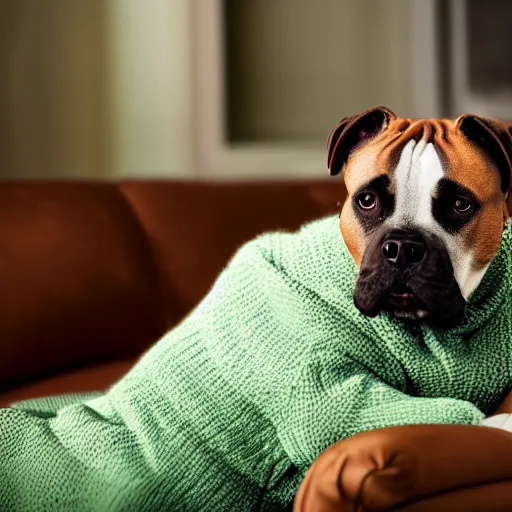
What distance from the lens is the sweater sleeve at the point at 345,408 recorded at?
915 millimetres

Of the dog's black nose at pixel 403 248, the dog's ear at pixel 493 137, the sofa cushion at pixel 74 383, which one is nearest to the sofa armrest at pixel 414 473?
the dog's black nose at pixel 403 248

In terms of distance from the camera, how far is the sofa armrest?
2.54 feet

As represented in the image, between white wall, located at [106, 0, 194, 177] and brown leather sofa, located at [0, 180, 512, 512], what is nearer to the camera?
brown leather sofa, located at [0, 180, 512, 512]

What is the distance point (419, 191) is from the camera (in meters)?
0.86

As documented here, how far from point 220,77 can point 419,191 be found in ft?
6.17

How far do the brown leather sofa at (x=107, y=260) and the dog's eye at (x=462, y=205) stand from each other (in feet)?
3.18

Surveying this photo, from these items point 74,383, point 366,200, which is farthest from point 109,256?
point 366,200

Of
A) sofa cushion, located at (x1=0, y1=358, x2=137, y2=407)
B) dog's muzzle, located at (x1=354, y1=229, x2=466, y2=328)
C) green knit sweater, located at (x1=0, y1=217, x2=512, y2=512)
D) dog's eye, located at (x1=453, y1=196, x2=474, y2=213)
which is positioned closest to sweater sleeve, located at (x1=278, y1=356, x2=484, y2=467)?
green knit sweater, located at (x1=0, y1=217, x2=512, y2=512)

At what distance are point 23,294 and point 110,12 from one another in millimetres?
1267

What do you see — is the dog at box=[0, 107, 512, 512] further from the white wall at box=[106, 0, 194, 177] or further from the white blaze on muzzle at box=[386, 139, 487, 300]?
the white wall at box=[106, 0, 194, 177]

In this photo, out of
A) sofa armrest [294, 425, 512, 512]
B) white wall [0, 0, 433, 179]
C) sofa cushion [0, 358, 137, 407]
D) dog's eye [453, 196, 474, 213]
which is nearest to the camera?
sofa armrest [294, 425, 512, 512]

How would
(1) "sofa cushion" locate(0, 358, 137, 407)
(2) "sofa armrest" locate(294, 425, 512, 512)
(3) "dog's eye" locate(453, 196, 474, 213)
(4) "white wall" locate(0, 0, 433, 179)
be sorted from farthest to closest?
(4) "white wall" locate(0, 0, 433, 179)
(1) "sofa cushion" locate(0, 358, 137, 407)
(3) "dog's eye" locate(453, 196, 474, 213)
(2) "sofa armrest" locate(294, 425, 512, 512)

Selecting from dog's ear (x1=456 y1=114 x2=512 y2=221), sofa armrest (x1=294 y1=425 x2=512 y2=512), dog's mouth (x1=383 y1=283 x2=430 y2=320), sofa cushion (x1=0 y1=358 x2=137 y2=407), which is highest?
dog's ear (x1=456 y1=114 x2=512 y2=221)

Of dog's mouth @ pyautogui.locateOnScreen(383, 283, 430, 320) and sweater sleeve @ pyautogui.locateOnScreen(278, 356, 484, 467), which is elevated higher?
dog's mouth @ pyautogui.locateOnScreen(383, 283, 430, 320)
